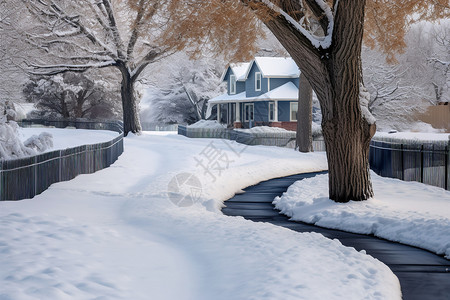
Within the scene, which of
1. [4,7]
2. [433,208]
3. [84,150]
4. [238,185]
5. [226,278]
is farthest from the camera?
[4,7]

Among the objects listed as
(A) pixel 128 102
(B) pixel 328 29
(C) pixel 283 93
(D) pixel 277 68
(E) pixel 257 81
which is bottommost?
(A) pixel 128 102

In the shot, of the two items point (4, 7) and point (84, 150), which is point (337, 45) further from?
point (4, 7)

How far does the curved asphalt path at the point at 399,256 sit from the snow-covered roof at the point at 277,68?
106ft

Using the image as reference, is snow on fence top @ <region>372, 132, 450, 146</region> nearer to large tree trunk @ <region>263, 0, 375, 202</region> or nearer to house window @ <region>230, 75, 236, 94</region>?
large tree trunk @ <region>263, 0, 375, 202</region>

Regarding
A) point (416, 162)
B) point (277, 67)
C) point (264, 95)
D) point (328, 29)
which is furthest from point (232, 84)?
point (328, 29)

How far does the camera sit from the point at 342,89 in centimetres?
1348

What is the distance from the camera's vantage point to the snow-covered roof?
47.7m

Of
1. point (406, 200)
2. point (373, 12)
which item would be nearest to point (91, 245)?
point (406, 200)

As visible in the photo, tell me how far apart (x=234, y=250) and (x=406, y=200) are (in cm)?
719

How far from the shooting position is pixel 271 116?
4712 centimetres

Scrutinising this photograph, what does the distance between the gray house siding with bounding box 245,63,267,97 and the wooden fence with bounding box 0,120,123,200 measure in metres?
26.2

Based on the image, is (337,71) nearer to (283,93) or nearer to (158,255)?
(158,255)

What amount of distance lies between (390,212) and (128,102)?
28295 mm

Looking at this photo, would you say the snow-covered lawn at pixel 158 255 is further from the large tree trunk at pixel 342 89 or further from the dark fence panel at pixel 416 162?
the dark fence panel at pixel 416 162
